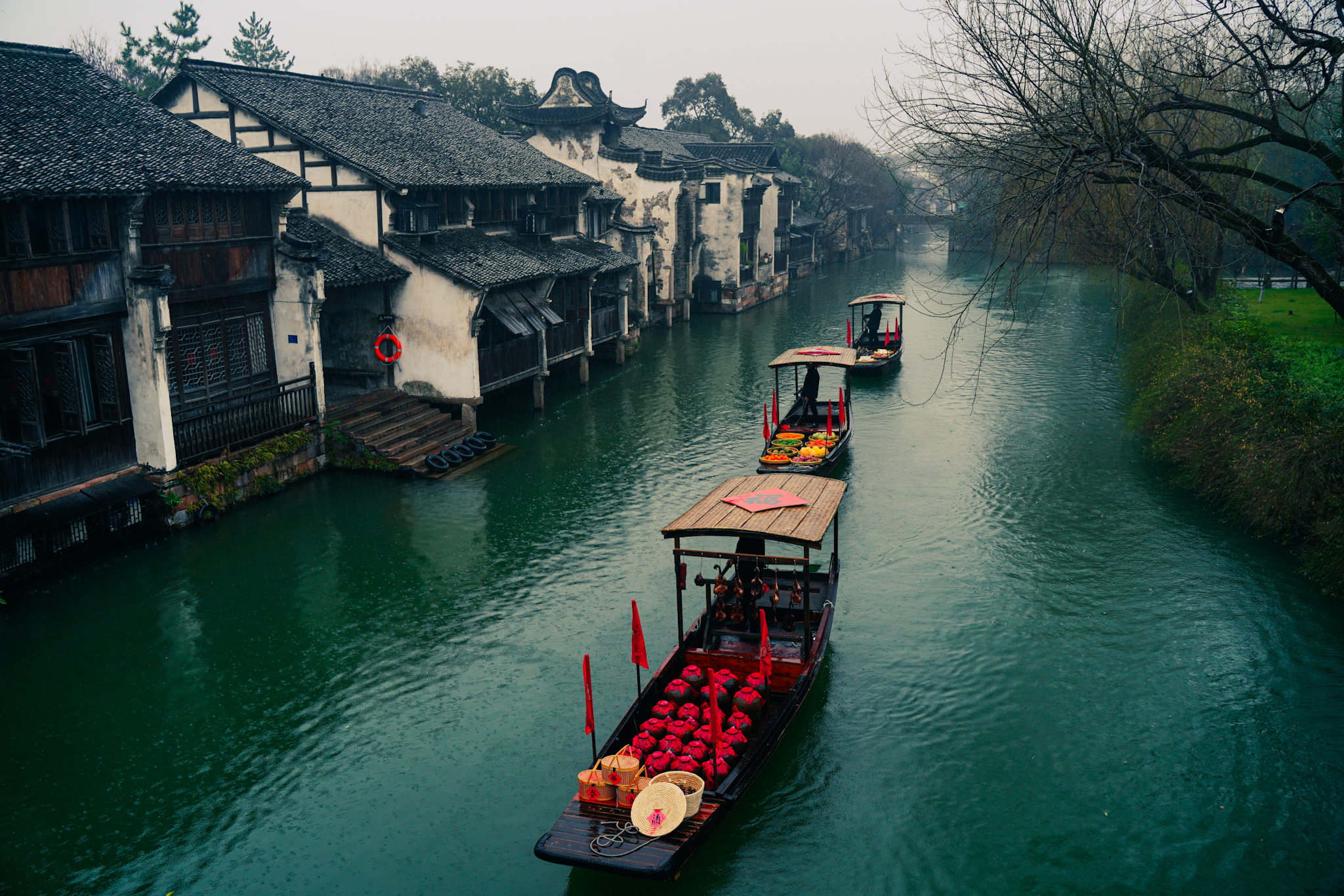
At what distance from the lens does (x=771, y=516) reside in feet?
46.8

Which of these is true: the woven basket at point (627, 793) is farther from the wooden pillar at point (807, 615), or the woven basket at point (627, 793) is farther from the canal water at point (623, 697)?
the wooden pillar at point (807, 615)

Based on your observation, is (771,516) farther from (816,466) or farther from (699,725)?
(816,466)

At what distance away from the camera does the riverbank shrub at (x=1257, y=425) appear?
1864 cm

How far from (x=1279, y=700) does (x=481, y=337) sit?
938 inches

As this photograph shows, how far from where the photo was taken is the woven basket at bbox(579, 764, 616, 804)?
10469 millimetres

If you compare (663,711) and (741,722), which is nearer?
(741,722)

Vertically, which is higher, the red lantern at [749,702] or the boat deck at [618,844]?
the red lantern at [749,702]

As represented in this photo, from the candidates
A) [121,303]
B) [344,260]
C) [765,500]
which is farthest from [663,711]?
[344,260]

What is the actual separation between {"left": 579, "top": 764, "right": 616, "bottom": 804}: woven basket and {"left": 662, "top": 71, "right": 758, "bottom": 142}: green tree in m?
88.6

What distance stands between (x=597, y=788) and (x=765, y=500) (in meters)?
5.88

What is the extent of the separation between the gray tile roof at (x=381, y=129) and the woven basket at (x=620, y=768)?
67.9 ft

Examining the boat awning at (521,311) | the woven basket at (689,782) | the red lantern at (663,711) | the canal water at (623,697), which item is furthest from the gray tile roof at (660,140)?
the woven basket at (689,782)

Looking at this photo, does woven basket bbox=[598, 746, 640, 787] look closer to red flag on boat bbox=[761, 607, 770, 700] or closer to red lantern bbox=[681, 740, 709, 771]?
red lantern bbox=[681, 740, 709, 771]

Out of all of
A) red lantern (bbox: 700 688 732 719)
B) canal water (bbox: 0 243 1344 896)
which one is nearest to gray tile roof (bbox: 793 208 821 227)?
canal water (bbox: 0 243 1344 896)
